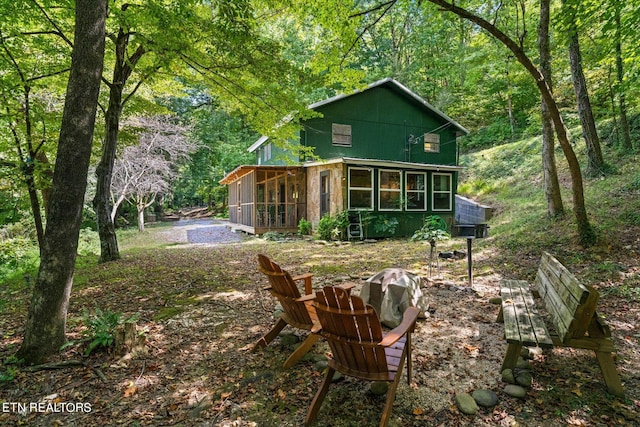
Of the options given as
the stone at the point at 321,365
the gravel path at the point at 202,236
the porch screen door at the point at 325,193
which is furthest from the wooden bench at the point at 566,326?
the gravel path at the point at 202,236

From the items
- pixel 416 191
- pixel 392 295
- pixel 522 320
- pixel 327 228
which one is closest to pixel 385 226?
pixel 327 228

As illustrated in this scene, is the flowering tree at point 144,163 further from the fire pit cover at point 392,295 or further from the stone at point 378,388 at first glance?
the stone at point 378,388

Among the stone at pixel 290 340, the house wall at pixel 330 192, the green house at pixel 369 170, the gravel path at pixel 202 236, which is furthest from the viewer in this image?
the gravel path at pixel 202 236

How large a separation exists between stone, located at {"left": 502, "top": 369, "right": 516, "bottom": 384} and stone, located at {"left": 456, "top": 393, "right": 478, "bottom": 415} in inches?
16.7

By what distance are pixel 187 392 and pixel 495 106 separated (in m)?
26.7

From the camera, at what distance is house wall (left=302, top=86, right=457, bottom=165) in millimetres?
14047

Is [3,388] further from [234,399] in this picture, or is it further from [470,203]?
[470,203]

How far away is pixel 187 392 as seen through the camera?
274cm

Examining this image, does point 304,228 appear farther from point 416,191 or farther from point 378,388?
point 378,388

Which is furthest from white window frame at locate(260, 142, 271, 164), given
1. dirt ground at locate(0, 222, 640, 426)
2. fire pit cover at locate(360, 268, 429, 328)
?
fire pit cover at locate(360, 268, 429, 328)

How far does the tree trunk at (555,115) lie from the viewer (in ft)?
19.7

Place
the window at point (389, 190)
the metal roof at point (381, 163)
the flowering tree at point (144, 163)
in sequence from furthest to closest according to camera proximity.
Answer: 1. the flowering tree at point (144, 163)
2. the window at point (389, 190)
3. the metal roof at point (381, 163)

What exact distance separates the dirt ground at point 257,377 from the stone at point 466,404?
0.04 metres

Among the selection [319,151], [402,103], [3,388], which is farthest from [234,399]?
[402,103]
